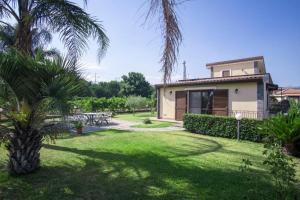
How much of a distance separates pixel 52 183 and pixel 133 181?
6.25 ft

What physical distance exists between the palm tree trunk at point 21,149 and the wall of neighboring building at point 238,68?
2341 centimetres

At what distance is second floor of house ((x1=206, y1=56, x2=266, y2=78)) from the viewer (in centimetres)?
2522

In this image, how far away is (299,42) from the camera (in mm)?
13383

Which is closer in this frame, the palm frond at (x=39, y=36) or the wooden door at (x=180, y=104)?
the palm frond at (x=39, y=36)

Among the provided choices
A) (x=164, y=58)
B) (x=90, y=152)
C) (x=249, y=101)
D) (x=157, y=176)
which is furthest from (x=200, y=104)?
(x=164, y=58)

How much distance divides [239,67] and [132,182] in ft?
77.3

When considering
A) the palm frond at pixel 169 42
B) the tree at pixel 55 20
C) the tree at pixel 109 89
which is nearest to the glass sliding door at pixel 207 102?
the tree at pixel 55 20

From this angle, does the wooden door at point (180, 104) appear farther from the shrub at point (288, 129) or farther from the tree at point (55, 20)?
the tree at point (55, 20)

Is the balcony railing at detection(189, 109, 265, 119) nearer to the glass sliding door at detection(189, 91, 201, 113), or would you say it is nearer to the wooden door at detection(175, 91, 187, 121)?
the glass sliding door at detection(189, 91, 201, 113)

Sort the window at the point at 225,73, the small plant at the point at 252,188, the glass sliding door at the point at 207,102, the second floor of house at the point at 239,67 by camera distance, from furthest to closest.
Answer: the window at the point at 225,73 < the second floor of house at the point at 239,67 < the glass sliding door at the point at 207,102 < the small plant at the point at 252,188

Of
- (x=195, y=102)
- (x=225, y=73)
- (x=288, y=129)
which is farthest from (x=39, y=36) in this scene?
(x=225, y=73)

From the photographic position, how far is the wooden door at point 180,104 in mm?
20438

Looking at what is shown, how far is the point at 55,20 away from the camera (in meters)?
6.82

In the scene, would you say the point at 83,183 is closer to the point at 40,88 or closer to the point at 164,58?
the point at 40,88
